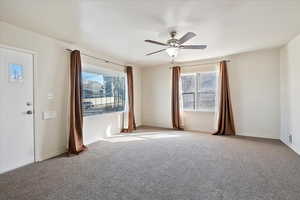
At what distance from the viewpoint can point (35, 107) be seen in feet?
9.65

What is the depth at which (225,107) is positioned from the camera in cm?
461

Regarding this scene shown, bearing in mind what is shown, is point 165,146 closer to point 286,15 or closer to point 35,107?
point 35,107

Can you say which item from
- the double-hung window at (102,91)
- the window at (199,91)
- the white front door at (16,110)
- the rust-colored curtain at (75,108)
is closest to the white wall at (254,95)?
the window at (199,91)

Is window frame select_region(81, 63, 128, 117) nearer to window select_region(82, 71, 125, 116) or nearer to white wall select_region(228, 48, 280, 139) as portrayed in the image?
window select_region(82, 71, 125, 116)

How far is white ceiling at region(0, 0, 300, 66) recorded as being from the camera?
2035 mm

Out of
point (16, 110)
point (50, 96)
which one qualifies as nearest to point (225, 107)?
point (50, 96)

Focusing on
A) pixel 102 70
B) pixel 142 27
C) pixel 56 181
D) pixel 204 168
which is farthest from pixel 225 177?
pixel 102 70

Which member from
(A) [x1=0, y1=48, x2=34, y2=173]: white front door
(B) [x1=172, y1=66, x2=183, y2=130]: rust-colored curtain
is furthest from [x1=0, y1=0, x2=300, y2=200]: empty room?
(B) [x1=172, y1=66, x2=183, y2=130]: rust-colored curtain

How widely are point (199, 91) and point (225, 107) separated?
106 cm

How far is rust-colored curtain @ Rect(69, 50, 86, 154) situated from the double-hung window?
1.33 feet

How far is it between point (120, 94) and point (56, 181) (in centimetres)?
341

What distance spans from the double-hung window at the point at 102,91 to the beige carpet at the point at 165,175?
119 cm

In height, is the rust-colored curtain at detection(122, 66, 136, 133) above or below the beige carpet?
above

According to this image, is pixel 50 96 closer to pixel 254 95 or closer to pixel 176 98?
pixel 176 98
